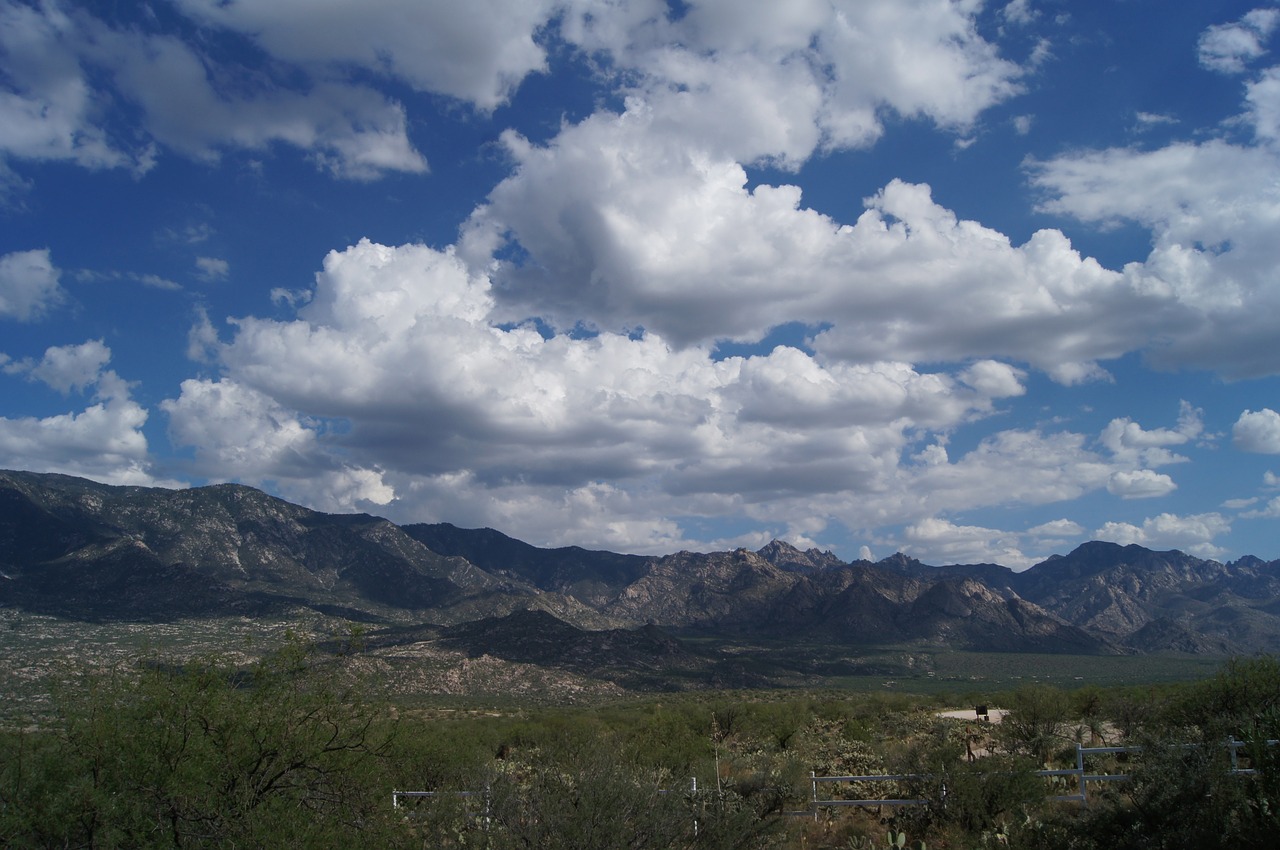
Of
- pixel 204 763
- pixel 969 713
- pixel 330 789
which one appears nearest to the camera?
pixel 204 763

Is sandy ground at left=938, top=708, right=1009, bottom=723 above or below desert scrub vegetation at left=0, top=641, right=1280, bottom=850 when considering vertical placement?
below

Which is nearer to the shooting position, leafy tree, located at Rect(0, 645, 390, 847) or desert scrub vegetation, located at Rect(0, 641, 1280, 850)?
leafy tree, located at Rect(0, 645, 390, 847)

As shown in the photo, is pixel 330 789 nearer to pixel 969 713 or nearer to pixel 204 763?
pixel 204 763

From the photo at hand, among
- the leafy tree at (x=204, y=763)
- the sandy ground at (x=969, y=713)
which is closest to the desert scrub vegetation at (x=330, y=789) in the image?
the leafy tree at (x=204, y=763)

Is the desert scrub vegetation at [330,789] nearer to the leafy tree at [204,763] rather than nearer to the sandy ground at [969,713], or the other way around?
the leafy tree at [204,763]

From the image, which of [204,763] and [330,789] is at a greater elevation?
[204,763]

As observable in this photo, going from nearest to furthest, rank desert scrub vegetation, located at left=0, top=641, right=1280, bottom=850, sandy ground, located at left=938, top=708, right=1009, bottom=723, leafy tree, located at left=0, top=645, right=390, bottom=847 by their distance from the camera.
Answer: leafy tree, located at left=0, top=645, right=390, bottom=847 → desert scrub vegetation, located at left=0, top=641, right=1280, bottom=850 → sandy ground, located at left=938, top=708, right=1009, bottom=723

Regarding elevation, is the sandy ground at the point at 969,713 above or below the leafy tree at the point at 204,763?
below

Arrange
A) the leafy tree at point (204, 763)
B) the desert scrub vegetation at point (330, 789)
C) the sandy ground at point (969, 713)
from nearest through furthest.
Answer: the leafy tree at point (204, 763), the desert scrub vegetation at point (330, 789), the sandy ground at point (969, 713)

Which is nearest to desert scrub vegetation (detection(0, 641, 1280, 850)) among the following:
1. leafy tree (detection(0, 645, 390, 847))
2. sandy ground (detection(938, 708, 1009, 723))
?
leafy tree (detection(0, 645, 390, 847))

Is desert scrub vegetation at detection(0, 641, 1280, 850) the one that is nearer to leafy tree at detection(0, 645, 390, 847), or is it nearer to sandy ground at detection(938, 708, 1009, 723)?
leafy tree at detection(0, 645, 390, 847)

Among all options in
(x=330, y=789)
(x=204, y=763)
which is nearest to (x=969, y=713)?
(x=330, y=789)

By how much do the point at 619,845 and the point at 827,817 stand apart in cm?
1351

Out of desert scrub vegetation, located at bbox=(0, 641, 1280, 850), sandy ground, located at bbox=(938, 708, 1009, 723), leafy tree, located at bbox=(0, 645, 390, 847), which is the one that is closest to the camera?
leafy tree, located at bbox=(0, 645, 390, 847)
